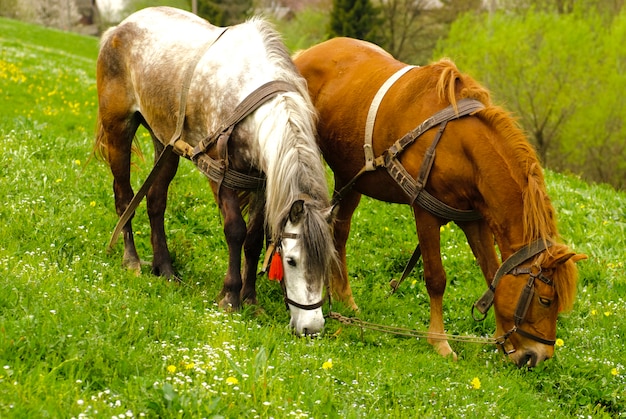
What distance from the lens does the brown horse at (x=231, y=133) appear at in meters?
4.71

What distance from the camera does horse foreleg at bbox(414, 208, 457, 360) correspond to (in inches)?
217

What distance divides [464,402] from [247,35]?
10.8 ft

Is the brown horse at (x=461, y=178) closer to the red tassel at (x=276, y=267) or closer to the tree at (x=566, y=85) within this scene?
the red tassel at (x=276, y=267)

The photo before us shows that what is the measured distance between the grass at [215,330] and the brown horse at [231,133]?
0.43 metres

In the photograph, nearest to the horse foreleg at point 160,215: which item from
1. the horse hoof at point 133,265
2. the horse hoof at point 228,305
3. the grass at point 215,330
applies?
the horse hoof at point 133,265

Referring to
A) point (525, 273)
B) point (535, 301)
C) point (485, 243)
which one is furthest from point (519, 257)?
point (485, 243)

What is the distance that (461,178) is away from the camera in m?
5.26

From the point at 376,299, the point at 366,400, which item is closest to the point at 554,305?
the point at 366,400

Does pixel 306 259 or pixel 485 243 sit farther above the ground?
pixel 306 259

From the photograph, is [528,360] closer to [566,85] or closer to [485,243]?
[485,243]

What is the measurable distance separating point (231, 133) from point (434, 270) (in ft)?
6.54

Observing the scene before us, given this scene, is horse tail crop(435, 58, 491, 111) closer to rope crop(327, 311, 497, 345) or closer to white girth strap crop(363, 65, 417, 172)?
white girth strap crop(363, 65, 417, 172)

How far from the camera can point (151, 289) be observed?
5367 millimetres

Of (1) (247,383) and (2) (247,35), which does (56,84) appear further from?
(1) (247,383)
